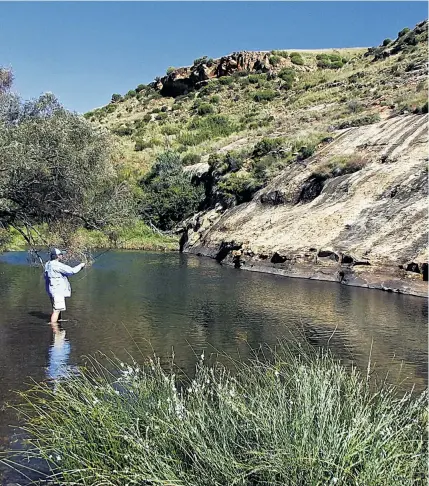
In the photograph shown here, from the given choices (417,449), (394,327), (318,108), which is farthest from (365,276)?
(318,108)

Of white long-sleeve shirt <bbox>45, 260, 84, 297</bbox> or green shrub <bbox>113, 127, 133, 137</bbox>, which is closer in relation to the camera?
white long-sleeve shirt <bbox>45, 260, 84, 297</bbox>

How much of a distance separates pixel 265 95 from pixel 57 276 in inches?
2469

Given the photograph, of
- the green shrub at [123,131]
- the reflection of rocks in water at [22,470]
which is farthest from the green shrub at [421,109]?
the green shrub at [123,131]

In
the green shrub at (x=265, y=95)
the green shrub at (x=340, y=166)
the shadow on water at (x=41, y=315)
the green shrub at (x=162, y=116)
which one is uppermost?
the green shrub at (x=265, y=95)

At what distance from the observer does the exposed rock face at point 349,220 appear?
24.7 m

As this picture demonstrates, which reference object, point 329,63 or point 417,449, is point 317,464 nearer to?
point 417,449

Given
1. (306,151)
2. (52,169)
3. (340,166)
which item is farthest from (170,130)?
(52,169)

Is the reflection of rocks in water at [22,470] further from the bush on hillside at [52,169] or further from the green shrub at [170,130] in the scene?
the green shrub at [170,130]

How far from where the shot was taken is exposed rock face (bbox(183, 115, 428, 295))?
80.9 feet

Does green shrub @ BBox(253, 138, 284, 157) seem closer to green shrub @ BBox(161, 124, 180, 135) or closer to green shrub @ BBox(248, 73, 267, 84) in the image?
green shrub @ BBox(161, 124, 180, 135)

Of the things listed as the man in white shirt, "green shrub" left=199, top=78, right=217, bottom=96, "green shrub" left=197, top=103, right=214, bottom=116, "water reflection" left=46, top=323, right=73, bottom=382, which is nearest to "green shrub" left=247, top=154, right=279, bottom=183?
the man in white shirt

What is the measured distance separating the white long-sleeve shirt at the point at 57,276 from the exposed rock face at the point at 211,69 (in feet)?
250

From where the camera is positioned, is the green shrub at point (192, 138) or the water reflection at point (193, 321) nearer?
the water reflection at point (193, 321)

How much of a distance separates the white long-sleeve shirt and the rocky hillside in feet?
44.9
